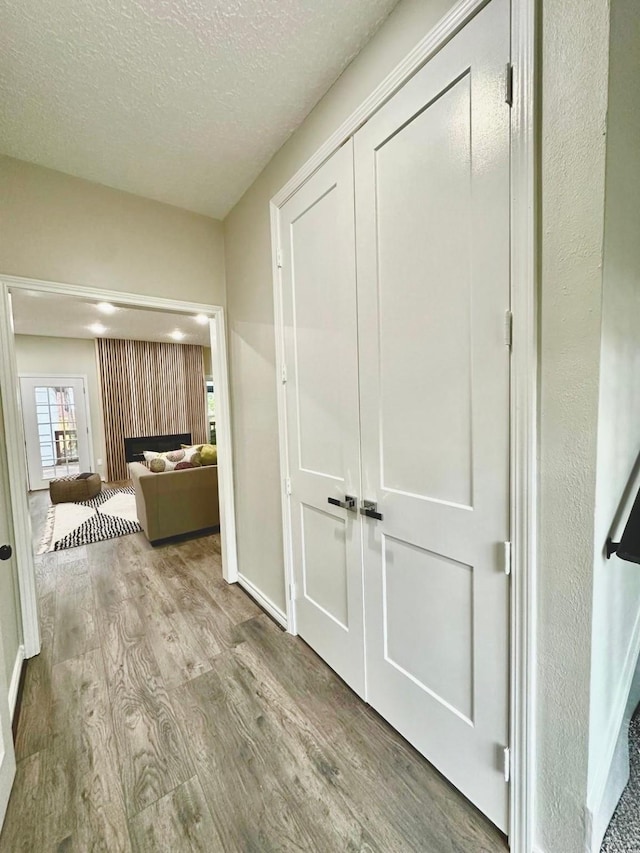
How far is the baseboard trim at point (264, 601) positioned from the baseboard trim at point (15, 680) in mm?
1296

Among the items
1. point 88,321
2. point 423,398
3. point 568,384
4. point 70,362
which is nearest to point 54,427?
point 70,362

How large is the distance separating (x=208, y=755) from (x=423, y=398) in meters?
1.65

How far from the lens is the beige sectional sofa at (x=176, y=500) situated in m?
3.48

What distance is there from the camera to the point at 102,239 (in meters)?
2.20

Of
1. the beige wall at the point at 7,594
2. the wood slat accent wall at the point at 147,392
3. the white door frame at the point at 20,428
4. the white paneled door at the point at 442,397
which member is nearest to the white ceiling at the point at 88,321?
the wood slat accent wall at the point at 147,392

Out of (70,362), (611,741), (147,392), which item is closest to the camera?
(611,741)

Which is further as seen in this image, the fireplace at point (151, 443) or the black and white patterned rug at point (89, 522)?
the fireplace at point (151, 443)

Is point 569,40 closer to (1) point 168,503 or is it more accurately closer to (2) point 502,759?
(2) point 502,759

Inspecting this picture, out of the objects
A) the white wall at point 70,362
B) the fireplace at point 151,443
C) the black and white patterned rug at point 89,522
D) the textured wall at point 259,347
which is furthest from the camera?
the fireplace at point 151,443

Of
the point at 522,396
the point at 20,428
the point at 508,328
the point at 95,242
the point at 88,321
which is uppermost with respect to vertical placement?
the point at 88,321

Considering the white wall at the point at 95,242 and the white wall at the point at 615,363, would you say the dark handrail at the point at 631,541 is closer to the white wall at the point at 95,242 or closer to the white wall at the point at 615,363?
the white wall at the point at 615,363

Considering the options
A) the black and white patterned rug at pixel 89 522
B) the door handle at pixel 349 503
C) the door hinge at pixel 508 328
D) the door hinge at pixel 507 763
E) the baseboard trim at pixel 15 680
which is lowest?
the black and white patterned rug at pixel 89 522

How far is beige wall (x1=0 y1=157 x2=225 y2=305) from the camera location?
194 centimetres

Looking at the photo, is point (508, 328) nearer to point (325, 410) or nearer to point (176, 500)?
point (325, 410)
